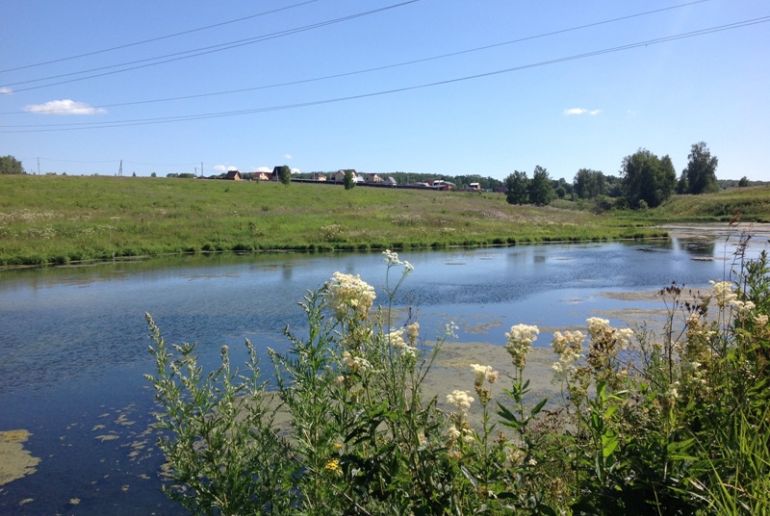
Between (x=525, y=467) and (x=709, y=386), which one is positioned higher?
(x=709, y=386)

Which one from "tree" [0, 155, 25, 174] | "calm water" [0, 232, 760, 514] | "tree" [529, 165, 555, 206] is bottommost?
"calm water" [0, 232, 760, 514]

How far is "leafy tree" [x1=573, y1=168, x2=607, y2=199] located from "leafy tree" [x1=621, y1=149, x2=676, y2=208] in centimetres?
3338

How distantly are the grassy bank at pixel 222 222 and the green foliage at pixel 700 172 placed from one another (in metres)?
55.7

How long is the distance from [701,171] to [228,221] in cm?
9105

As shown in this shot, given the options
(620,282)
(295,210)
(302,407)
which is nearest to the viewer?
(302,407)

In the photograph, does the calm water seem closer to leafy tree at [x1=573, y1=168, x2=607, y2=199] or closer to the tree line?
the tree line

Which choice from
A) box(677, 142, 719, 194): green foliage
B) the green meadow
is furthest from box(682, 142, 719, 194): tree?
the green meadow

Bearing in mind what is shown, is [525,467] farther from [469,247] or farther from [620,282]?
[469,247]

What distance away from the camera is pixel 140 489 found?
572 cm

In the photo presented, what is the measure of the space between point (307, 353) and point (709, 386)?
2.10m

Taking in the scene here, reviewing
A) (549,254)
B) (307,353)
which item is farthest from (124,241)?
(307,353)

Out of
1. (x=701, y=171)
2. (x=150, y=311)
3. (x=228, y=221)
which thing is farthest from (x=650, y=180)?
(x=150, y=311)

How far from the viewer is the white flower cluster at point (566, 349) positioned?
8.09ft

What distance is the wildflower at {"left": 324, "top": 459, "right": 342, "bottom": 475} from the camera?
2.44 meters
